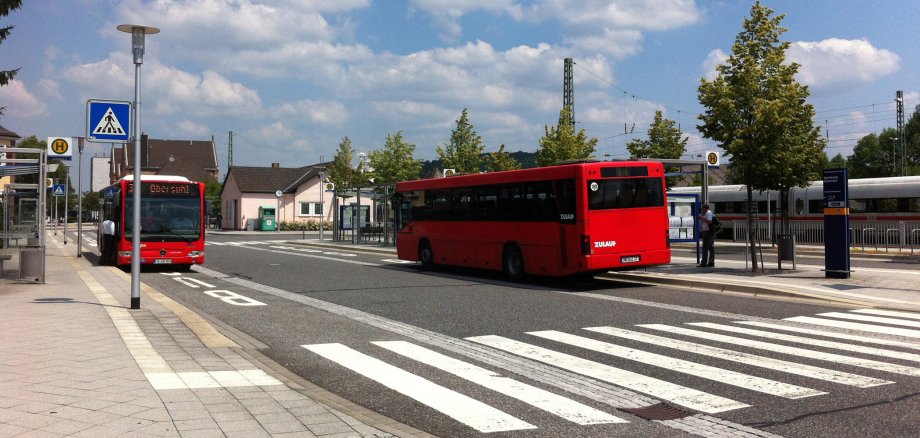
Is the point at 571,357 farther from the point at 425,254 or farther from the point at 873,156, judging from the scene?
the point at 873,156

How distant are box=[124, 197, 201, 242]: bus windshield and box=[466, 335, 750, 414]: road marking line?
46.9 ft

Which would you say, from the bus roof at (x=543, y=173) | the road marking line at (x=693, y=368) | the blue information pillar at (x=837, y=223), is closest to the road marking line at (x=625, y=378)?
the road marking line at (x=693, y=368)

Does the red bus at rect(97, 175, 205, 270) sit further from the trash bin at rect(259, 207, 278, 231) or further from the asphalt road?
the trash bin at rect(259, 207, 278, 231)

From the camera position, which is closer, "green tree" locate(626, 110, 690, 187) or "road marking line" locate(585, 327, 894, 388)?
"road marking line" locate(585, 327, 894, 388)

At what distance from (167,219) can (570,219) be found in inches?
467

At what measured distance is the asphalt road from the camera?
5.85m

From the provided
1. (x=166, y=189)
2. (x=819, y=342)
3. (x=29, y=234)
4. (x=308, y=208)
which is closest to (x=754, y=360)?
(x=819, y=342)

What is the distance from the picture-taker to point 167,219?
70.1 ft

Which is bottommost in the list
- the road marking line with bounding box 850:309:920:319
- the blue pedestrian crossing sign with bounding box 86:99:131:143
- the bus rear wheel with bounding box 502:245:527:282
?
the road marking line with bounding box 850:309:920:319

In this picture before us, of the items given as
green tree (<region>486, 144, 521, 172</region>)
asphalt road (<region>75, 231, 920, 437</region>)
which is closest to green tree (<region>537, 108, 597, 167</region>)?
green tree (<region>486, 144, 521, 172</region>)

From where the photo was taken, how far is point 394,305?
13.4m

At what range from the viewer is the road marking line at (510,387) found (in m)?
5.90

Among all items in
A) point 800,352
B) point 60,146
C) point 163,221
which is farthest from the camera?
point 60,146

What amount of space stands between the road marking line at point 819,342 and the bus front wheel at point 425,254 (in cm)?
1202
